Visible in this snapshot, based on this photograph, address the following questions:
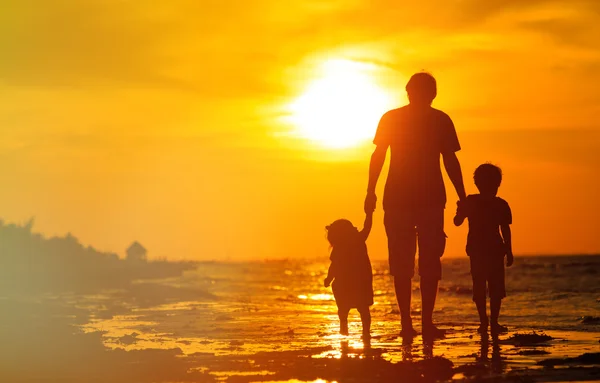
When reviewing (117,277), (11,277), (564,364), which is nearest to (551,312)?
(564,364)

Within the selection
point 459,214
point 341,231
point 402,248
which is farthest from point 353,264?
point 459,214

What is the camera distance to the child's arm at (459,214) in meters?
10.2

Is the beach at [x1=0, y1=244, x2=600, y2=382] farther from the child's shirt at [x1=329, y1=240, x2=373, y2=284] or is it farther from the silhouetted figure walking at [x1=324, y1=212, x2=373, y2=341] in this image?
the child's shirt at [x1=329, y1=240, x2=373, y2=284]

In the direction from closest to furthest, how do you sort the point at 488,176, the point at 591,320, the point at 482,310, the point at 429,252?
1. the point at 429,252
2. the point at 488,176
3. the point at 482,310
4. the point at 591,320

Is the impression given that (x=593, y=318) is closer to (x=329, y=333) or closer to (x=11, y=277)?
(x=329, y=333)

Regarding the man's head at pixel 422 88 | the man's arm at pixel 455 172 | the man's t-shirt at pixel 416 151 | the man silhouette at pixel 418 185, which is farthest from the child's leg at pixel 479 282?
the man's head at pixel 422 88

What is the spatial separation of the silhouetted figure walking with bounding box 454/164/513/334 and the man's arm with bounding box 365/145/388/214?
994 millimetres

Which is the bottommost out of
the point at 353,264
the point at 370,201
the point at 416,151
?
the point at 353,264

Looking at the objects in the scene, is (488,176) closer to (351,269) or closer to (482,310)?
(482,310)

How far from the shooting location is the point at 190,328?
14.0 metres

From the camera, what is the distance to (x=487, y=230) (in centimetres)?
1023

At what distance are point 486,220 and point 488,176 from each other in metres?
0.51

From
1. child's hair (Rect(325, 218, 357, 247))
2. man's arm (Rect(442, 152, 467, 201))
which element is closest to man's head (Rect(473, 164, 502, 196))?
man's arm (Rect(442, 152, 467, 201))

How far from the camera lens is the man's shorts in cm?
977
